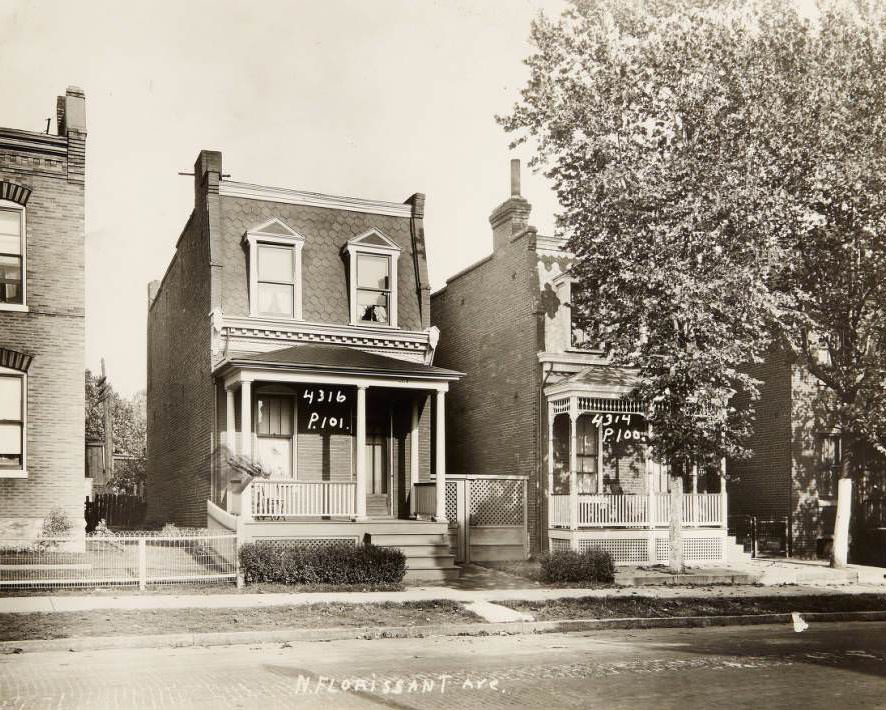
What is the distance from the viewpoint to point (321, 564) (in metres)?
17.1

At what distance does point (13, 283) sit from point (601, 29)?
12.8m

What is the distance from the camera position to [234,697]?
8.44m

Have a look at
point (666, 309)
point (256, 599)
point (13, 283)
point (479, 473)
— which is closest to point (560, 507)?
point (479, 473)

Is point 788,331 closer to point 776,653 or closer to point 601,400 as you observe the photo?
point 601,400

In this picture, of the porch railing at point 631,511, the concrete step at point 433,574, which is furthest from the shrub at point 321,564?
the porch railing at point 631,511

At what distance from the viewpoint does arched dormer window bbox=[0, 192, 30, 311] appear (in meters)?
19.1

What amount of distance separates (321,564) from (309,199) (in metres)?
9.94

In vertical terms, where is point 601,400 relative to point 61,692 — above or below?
above

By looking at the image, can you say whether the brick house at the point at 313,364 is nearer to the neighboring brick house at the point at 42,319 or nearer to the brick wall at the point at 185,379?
the brick wall at the point at 185,379

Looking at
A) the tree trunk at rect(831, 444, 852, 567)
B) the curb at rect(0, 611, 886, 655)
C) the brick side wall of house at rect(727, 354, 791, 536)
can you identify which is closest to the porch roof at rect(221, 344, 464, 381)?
the curb at rect(0, 611, 886, 655)

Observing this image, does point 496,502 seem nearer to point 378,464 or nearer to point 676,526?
point 378,464

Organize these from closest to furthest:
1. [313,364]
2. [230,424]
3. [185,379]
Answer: [313,364] → [230,424] → [185,379]

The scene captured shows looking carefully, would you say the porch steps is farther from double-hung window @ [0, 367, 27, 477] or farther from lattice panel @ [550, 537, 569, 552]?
double-hung window @ [0, 367, 27, 477]

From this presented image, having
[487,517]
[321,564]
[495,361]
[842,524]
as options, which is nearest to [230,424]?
[321,564]
